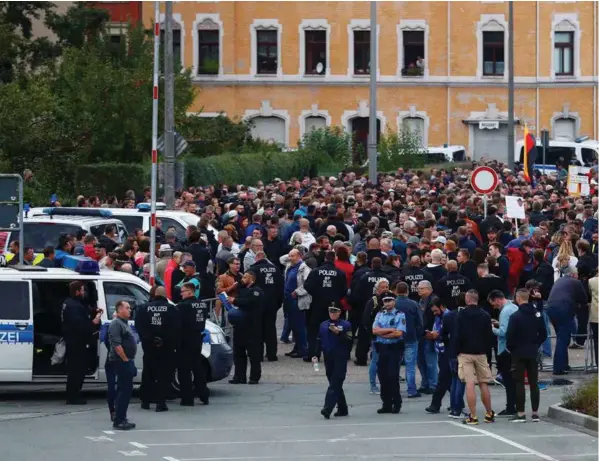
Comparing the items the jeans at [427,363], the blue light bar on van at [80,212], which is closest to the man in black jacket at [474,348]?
the jeans at [427,363]

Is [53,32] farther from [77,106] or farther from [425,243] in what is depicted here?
[425,243]

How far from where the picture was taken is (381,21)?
6738 centimetres

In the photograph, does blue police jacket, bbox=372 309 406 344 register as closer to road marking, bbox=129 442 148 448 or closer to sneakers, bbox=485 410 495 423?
sneakers, bbox=485 410 495 423

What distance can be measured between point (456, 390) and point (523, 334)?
1.00 metres

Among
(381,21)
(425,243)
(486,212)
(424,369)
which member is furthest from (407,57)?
(424,369)

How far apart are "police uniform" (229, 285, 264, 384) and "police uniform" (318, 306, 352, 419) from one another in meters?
2.56

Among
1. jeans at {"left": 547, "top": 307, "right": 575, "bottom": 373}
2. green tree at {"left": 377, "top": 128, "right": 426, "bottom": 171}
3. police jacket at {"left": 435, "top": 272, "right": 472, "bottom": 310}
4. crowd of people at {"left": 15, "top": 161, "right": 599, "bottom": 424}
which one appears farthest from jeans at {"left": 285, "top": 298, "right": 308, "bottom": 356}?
green tree at {"left": 377, "top": 128, "right": 426, "bottom": 171}

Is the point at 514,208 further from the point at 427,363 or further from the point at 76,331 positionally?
the point at 76,331

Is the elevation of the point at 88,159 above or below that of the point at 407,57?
below

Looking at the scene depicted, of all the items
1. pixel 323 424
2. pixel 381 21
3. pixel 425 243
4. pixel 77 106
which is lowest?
pixel 323 424

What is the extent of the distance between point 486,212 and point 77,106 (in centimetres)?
1544

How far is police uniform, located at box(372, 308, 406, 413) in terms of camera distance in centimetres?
1897

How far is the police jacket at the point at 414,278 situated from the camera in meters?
21.6

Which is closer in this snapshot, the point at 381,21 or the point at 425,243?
the point at 425,243
